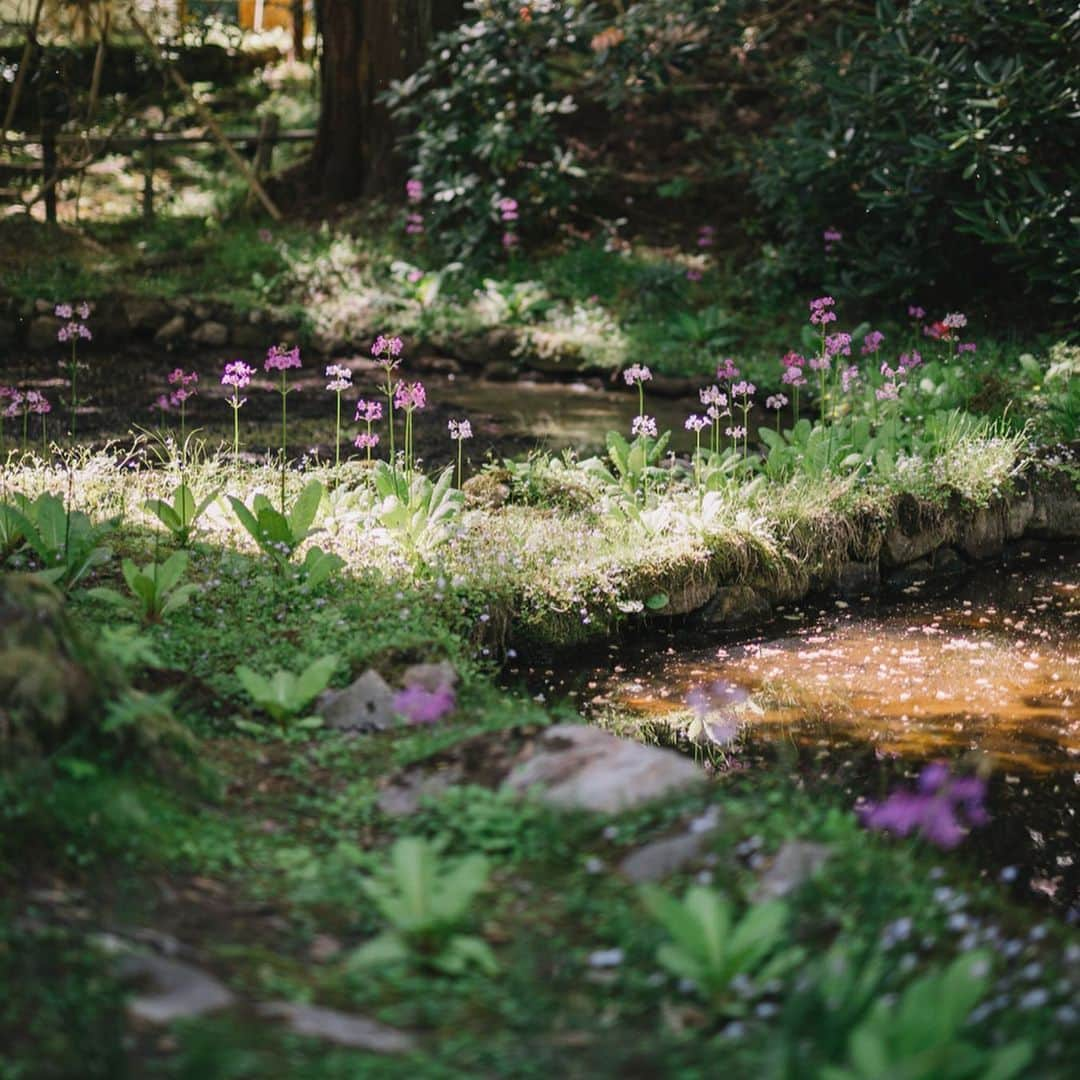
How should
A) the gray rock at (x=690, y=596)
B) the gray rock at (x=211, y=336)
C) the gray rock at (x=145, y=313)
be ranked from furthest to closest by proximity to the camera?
the gray rock at (x=145, y=313), the gray rock at (x=211, y=336), the gray rock at (x=690, y=596)

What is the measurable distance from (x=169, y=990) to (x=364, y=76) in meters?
12.6

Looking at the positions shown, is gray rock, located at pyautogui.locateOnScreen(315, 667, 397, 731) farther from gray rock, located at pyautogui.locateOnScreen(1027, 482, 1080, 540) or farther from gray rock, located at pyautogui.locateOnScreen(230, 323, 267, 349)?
gray rock, located at pyautogui.locateOnScreen(230, 323, 267, 349)

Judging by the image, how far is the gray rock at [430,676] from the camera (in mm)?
4691

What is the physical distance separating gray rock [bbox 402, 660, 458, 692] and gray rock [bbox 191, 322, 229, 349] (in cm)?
787

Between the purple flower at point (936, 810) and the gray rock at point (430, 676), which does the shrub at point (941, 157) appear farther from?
the gray rock at point (430, 676)

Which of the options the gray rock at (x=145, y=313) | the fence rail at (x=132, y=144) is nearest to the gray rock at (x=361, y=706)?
the gray rock at (x=145, y=313)

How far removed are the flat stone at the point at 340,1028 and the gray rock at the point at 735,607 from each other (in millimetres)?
4081

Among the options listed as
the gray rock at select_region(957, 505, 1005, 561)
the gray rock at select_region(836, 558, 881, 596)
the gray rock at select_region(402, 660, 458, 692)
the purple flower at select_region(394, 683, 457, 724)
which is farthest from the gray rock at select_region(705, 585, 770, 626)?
the purple flower at select_region(394, 683, 457, 724)

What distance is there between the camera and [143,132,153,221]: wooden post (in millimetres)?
14633

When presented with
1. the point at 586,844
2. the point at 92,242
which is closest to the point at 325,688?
the point at 586,844

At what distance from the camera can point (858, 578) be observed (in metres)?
7.08

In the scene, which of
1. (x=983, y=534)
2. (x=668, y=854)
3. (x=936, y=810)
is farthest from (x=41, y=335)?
(x=936, y=810)

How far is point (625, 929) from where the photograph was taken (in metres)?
2.96

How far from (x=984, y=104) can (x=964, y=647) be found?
502cm
